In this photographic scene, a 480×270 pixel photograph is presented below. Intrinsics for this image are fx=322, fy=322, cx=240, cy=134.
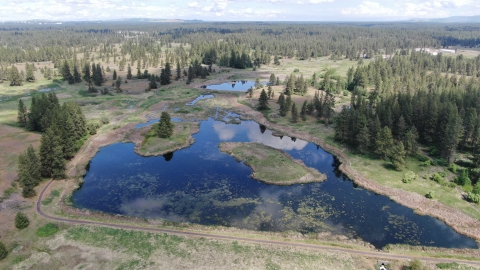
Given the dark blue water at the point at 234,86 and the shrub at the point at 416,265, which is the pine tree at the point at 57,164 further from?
the dark blue water at the point at 234,86

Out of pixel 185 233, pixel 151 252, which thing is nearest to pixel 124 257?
pixel 151 252

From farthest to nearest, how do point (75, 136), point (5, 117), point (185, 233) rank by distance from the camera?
point (5, 117) → point (75, 136) → point (185, 233)

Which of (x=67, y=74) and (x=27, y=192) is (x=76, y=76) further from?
(x=27, y=192)

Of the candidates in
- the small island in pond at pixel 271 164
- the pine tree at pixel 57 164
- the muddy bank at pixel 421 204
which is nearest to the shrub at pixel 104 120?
the pine tree at pixel 57 164

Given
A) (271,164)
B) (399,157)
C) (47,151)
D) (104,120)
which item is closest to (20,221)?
(47,151)

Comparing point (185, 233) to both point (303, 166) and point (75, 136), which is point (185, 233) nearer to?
point (303, 166)

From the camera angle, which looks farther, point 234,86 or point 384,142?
point 234,86
